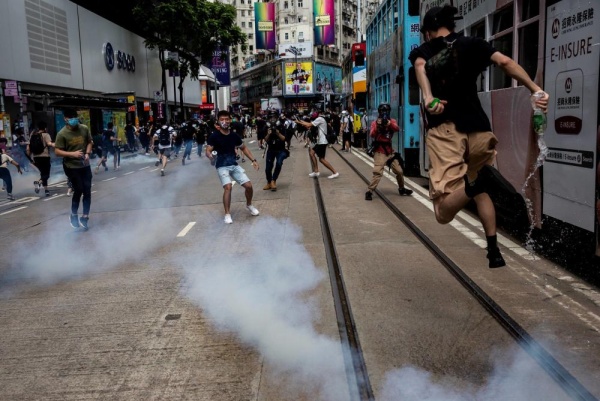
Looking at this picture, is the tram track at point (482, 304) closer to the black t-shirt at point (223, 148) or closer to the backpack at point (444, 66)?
the backpack at point (444, 66)

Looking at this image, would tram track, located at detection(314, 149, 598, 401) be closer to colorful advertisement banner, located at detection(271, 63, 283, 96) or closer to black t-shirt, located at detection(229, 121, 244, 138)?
black t-shirt, located at detection(229, 121, 244, 138)

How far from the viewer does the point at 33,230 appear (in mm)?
9359

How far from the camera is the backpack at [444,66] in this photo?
4.20 meters

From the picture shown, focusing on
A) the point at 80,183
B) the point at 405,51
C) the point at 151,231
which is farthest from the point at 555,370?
the point at 405,51

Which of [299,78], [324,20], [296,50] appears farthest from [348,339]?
[296,50]

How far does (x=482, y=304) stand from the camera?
4.65 m

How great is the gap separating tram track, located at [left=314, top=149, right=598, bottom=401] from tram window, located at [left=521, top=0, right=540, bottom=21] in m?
2.49

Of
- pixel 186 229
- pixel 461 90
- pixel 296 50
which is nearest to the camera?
pixel 461 90

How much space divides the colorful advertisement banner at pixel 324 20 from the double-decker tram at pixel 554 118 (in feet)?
259

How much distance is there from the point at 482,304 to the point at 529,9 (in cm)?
314

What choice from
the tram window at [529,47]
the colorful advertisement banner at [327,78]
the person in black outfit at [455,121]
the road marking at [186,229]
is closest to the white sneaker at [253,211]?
the road marking at [186,229]

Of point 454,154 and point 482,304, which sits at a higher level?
point 454,154

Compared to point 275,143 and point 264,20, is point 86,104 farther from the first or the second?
point 264,20

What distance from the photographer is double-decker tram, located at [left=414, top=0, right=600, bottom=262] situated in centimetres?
489
